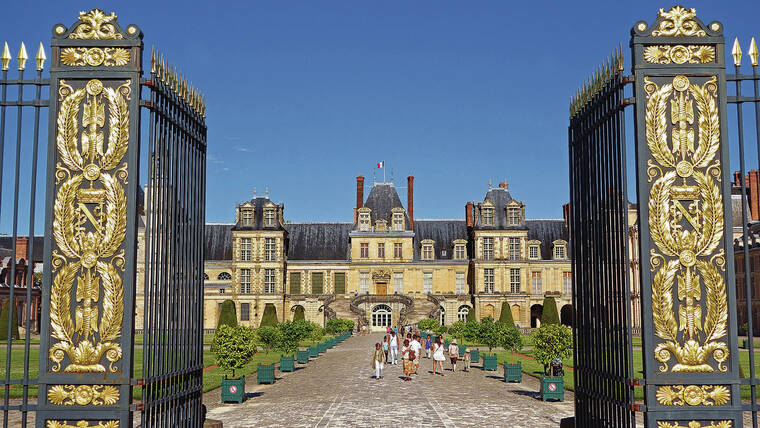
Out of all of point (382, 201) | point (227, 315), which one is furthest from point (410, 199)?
point (227, 315)

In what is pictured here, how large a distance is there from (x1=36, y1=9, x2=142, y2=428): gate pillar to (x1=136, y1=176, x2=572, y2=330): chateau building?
1887 inches

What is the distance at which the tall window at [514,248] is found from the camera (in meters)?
56.2

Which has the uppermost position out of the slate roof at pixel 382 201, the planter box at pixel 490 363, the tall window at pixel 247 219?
the slate roof at pixel 382 201

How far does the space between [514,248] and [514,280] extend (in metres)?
2.44

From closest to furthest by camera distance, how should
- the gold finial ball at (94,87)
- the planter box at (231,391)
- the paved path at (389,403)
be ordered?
the gold finial ball at (94,87), the paved path at (389,403), the planter box at (231,391)

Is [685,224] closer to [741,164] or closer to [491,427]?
[741,164]

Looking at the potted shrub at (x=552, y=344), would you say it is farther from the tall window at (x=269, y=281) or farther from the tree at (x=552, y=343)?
the tall window at (x=269, y=281)

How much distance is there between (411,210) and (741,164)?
54.6 meters

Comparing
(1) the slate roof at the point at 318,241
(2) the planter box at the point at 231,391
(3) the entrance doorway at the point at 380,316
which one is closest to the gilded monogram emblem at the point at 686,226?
(2) the planter box at the point at 231,391

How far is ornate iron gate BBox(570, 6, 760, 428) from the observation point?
5.99m

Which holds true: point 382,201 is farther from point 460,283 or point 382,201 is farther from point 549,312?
point 549,312

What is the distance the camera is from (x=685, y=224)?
6113 millimetres

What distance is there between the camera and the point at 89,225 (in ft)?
20.1

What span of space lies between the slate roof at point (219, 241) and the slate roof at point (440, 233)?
1487 cm
